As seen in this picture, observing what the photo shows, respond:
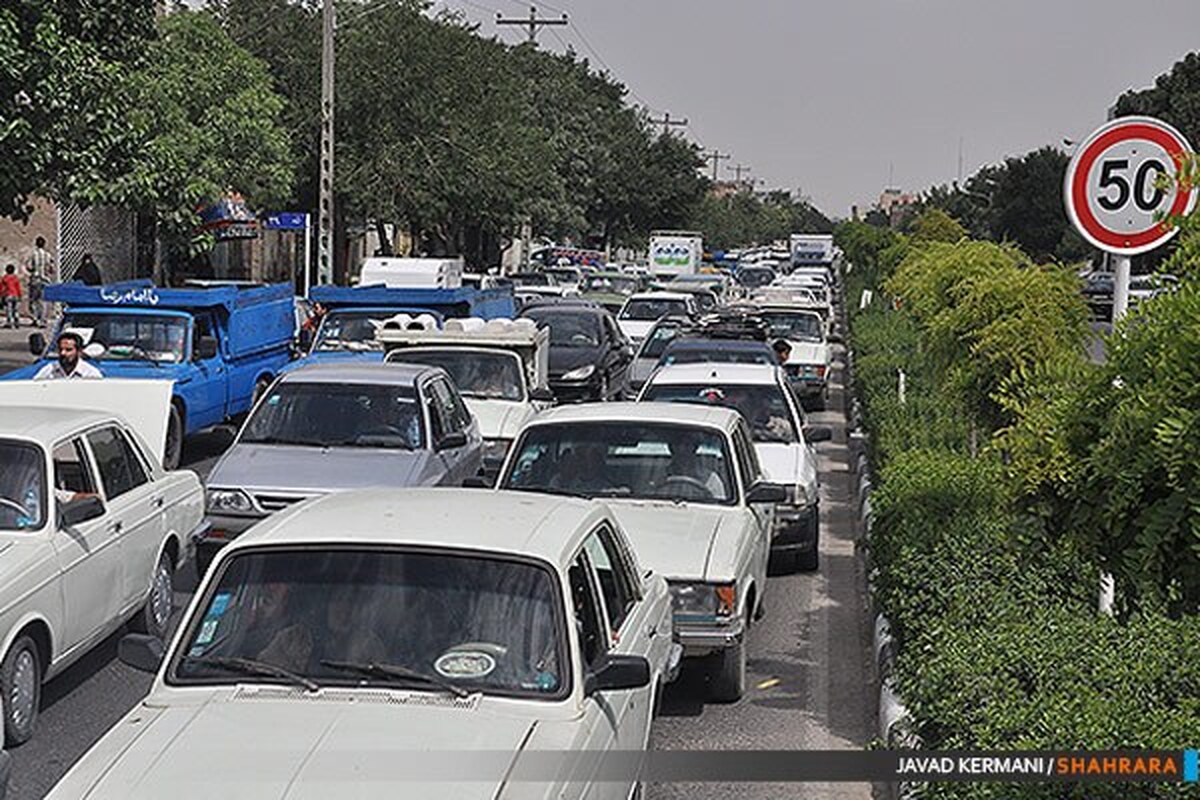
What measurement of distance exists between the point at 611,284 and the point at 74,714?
3886cm

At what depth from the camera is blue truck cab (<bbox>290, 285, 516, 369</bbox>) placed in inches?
817

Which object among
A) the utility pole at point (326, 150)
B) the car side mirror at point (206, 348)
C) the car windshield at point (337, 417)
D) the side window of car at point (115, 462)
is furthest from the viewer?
the utility pole at point (326, 150)

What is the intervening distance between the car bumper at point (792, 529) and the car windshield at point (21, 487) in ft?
20.0

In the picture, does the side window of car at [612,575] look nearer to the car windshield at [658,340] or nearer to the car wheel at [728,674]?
the car wheel at [728,674]

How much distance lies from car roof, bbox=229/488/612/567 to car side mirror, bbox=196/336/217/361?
41.4 feet

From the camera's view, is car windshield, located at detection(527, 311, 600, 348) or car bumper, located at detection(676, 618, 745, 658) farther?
car windshield, located at detection(527, 311, 600, 348)

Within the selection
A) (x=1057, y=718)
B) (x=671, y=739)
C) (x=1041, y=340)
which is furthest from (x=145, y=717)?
(x=1041, y=340)

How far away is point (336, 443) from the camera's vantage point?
43.3 feet

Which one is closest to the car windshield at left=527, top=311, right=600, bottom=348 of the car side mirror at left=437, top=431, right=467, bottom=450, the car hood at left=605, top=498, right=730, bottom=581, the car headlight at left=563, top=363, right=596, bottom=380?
the car headlight at left=563, top=363, right=596, bottom=380

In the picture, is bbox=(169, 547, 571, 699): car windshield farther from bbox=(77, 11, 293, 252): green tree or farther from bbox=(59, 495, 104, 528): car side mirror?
bbox=(77, 11, 293, 252): green tree

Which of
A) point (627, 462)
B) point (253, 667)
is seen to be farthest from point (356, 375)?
point (253, 667)

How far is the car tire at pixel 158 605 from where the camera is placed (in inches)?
418

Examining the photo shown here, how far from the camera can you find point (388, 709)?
5477 mm

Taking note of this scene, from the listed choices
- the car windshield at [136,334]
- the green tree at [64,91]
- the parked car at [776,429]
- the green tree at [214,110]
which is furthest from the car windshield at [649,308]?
the parked car at [776,429]
